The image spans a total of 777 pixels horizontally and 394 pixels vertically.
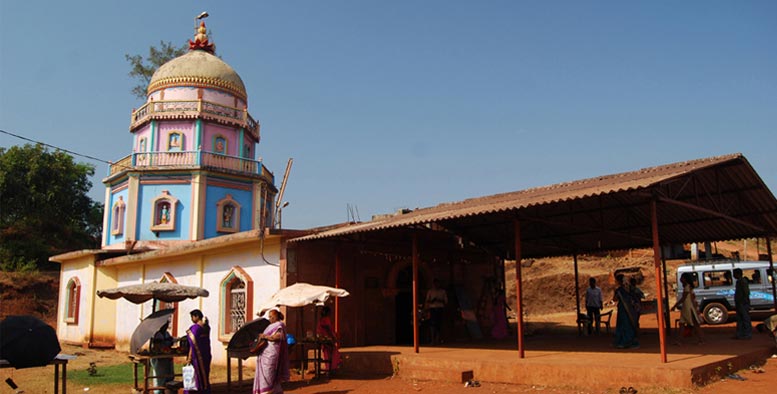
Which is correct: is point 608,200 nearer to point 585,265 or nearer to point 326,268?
point 326,268

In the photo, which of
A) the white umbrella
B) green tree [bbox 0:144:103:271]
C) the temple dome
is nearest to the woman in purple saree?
the white umbrella

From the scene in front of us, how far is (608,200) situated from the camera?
12.0 metres

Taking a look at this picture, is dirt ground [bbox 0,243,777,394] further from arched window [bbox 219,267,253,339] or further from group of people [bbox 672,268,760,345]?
group of people [bbox 672,268,760,345]

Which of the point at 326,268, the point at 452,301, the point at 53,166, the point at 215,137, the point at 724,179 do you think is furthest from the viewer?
the point at 53,166

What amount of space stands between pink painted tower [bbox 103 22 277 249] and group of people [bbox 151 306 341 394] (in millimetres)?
14774

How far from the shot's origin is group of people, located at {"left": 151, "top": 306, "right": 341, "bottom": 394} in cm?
837

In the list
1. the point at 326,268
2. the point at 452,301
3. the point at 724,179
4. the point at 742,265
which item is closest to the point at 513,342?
the point at 452,301

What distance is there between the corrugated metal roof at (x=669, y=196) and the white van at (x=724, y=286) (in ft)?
14.6

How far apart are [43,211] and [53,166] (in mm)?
2734

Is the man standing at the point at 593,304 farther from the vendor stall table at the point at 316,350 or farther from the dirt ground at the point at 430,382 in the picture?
the vendor stall table at the point at 316,350

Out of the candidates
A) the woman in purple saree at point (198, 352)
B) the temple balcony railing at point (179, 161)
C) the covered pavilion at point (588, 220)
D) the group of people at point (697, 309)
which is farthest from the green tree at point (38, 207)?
the group of people at point (697, 309)

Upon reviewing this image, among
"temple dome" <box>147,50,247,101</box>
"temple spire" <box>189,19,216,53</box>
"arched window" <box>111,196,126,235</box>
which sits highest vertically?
"temple spire" <box>189,19,216,53</box>

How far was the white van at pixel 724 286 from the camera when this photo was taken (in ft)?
56.0

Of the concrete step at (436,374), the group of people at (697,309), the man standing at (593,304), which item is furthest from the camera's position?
the man standing at (593,304)
